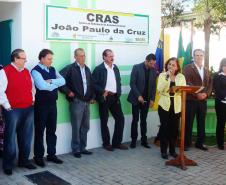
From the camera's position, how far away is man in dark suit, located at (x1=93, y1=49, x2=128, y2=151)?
7.52 m

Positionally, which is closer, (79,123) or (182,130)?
(182,130)

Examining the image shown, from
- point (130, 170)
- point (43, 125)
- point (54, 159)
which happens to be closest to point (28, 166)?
point (54, 159)

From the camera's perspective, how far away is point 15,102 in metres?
6.04

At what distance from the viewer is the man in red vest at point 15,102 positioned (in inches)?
234

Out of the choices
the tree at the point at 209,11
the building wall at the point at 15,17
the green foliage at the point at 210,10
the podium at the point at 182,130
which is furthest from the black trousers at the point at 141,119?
the green foliage at the point at 210,10

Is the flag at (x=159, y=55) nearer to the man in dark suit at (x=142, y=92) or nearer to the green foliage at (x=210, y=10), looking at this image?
the man in dark suit at (x=142, y=92)

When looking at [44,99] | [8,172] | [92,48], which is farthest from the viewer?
[92,48]

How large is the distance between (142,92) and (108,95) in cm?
74

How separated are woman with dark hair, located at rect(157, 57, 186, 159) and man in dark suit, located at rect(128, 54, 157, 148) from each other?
787mm

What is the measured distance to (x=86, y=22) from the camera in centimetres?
754

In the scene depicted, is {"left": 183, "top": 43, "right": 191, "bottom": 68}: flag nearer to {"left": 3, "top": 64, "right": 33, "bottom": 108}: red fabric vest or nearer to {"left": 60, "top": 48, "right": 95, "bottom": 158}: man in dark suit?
{"left": 60, "top": 48, "right": 95, "bottom": 158}: man in dark suit

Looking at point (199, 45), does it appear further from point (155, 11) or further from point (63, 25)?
point (63, 25)

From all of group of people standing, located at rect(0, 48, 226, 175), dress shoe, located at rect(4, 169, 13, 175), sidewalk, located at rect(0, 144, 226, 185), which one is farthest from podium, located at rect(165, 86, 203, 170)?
dress shoe, located at rect(4, 169, 13, 175)

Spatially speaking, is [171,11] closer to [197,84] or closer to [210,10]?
[210,10]
